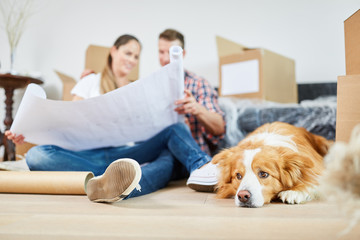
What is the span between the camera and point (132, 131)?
1.43 meters

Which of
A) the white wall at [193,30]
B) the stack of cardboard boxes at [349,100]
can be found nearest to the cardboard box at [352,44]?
the stack of cardboard boxes at [349,100]

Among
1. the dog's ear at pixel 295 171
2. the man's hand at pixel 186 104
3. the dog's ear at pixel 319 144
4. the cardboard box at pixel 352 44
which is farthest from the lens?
the dog's ear at pixel 319 144

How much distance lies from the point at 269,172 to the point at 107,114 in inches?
25.2

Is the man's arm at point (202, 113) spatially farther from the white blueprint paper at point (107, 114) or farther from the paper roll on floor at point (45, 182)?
the paper roll on floor at point (45, 182)

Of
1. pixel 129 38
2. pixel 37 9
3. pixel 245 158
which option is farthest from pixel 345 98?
pixel 37 9

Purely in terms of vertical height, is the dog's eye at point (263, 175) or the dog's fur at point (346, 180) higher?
the dog's fur at point (346, 180)

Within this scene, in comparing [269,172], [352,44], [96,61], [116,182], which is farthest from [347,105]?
[96,61]

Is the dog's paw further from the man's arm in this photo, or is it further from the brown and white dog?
the man's arm

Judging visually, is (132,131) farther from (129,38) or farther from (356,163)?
(356,163)

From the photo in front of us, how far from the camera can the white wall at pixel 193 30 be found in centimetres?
259

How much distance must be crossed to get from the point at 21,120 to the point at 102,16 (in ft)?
6.81

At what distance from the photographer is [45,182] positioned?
47.6 inches

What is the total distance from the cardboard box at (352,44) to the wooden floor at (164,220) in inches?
17.4

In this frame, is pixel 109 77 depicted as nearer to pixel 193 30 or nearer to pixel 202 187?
pixel 202 187
